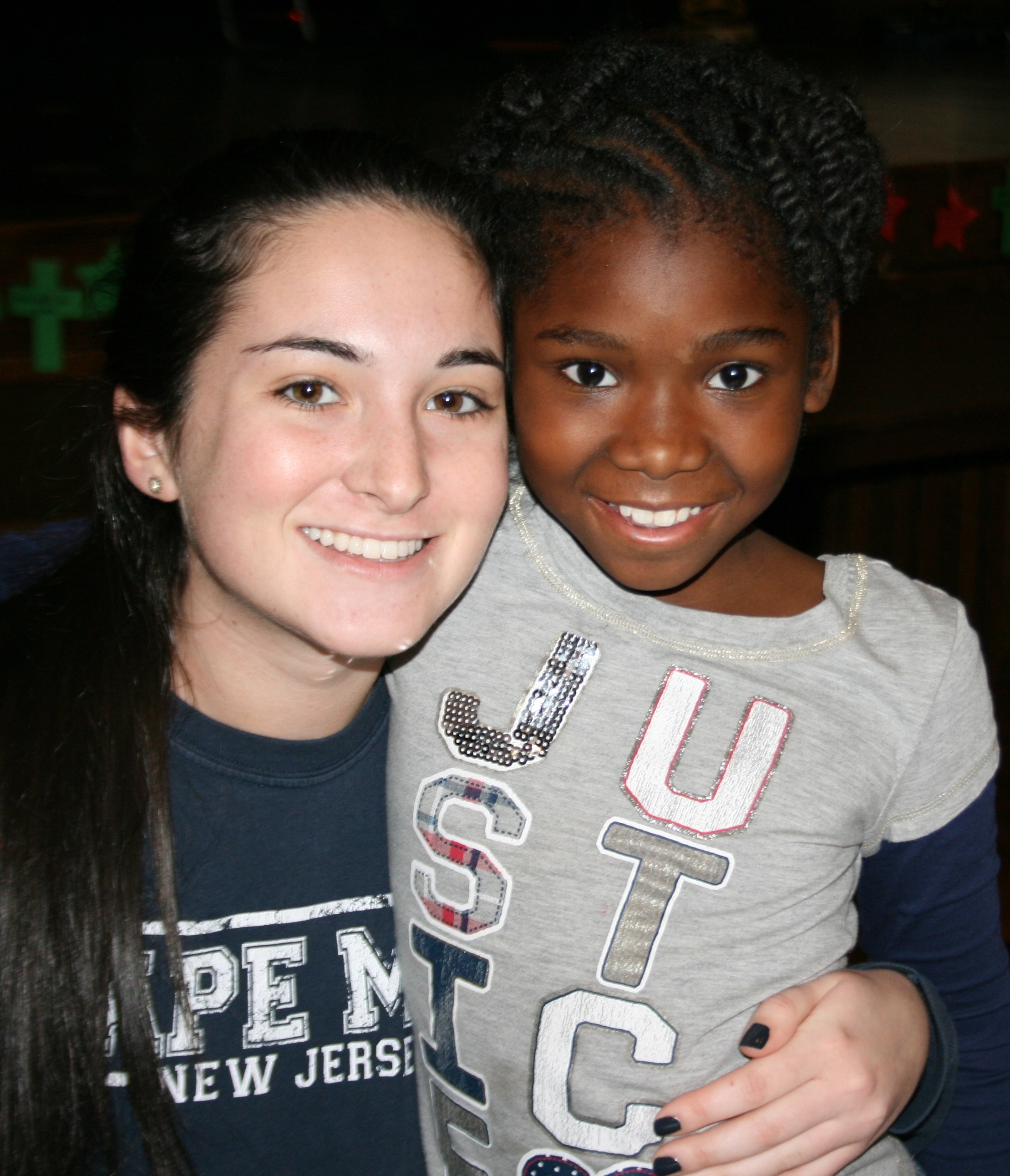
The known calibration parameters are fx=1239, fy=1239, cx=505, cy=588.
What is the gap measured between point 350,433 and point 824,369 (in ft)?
1.90

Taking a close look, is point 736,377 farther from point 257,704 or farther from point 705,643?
point 257,704

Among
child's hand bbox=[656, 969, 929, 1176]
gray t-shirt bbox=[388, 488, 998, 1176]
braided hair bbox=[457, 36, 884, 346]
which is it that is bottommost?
child's hand bbox=[656, 969, 929, 1176]

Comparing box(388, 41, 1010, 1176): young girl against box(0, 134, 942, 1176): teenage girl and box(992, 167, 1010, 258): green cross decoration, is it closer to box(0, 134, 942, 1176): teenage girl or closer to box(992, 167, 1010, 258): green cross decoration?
box(0, 134, 942, 1176): teenage girl

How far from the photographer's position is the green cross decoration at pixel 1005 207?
3729mm

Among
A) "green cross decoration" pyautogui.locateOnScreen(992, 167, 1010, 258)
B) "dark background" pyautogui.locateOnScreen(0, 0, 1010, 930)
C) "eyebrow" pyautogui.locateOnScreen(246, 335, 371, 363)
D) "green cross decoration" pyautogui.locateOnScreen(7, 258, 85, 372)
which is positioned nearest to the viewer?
"eyebrow" pyautogui.locateOnScreen(246, 335, 371, 363)

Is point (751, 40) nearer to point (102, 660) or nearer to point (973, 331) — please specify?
point (102, 660)

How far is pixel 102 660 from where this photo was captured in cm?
145

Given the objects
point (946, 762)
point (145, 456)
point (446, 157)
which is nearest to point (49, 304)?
point (446, 157)

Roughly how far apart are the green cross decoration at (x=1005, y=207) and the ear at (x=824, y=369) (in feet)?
8.64

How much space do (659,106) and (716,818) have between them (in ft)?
2.54

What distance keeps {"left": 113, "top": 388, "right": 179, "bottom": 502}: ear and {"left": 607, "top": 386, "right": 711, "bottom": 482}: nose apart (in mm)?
507

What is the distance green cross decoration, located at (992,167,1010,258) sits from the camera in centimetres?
373

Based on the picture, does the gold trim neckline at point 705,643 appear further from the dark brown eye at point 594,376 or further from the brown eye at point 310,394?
the brown eye at point 310,394

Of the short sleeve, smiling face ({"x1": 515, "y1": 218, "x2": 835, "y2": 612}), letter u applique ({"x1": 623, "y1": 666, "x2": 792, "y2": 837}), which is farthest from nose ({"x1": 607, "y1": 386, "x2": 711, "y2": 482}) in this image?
the short sleeve
